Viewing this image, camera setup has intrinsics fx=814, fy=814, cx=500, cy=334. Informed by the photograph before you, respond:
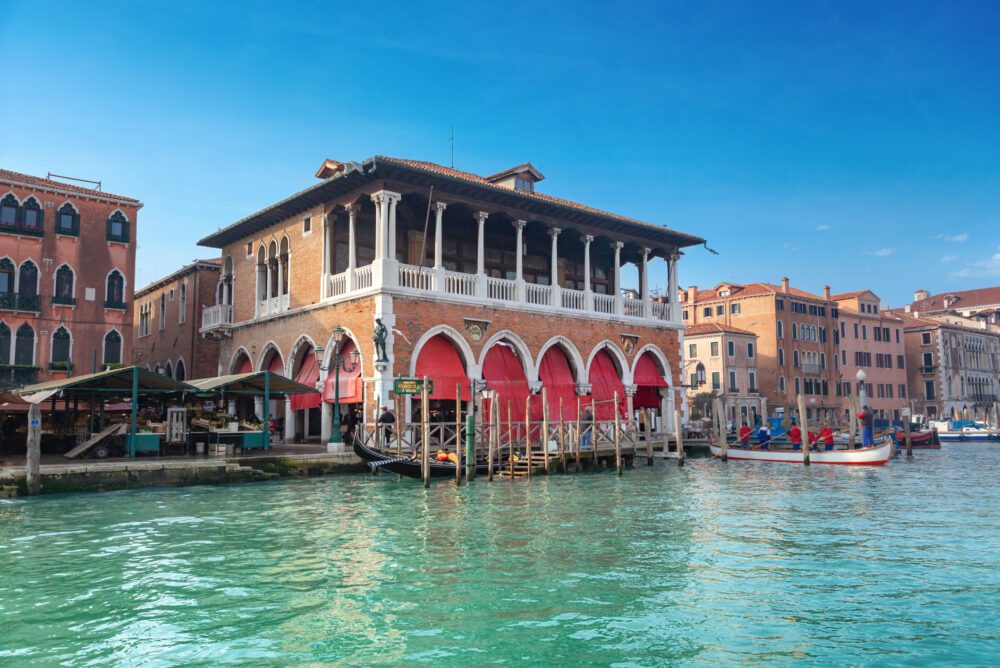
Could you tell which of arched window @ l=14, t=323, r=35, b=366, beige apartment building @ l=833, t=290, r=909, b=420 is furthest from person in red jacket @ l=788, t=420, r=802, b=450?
beige apartment building @ l=833, t=290, r=909, b=420

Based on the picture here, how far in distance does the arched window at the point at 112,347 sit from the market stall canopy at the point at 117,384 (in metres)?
6.83

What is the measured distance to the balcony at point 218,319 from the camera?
84.7 feet

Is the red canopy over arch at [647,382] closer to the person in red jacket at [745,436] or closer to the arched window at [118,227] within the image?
the person in red jacket at [745,436]

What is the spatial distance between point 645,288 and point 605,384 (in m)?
3.94

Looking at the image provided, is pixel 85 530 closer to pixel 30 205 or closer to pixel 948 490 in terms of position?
pixel 948 490

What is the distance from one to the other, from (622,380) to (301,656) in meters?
19.5

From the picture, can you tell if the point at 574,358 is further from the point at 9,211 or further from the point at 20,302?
the point at 9,211

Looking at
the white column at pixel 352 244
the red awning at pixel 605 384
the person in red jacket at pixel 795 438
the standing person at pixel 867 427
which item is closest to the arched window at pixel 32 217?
the white column at pixel 352 244

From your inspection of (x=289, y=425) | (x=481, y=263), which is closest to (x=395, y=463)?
(x=481, y=263)

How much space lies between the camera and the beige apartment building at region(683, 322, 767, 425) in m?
43.9

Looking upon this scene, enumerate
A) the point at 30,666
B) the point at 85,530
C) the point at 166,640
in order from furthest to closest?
the point at 85,530 → the point at 166,640 → the point at 30,666

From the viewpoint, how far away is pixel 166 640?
5973 mm

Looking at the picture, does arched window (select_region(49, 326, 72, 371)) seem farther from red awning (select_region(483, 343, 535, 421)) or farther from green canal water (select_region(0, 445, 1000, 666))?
red awning (select_region(483, 343, 535, 421))

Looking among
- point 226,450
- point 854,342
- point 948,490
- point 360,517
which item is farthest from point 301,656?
point 854,342
